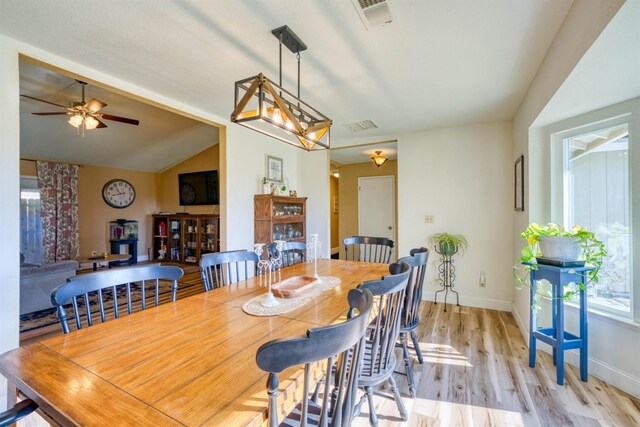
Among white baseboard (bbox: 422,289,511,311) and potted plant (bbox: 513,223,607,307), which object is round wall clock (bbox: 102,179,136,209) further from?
potted plant (bbox: 513,223,607,307)

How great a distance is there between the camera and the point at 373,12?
5.36ft

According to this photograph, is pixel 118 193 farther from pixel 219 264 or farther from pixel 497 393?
pixel 497 393

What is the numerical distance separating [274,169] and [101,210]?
4.85 m

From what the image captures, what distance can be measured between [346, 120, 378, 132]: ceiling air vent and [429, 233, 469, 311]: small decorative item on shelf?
1.76 meters

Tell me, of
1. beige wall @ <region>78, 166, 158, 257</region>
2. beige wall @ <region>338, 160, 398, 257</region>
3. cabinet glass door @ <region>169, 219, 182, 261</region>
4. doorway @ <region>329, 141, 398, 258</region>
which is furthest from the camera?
cabinet glass door @ <region>169, 219, 182, 261</region>

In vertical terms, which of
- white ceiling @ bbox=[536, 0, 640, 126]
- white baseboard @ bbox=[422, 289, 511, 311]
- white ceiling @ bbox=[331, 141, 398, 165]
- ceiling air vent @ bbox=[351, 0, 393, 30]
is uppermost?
white ceiling @ bbox=[331, 141, 398, 165]

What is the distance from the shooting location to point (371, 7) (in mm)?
1595

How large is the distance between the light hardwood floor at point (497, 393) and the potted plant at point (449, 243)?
1189mm

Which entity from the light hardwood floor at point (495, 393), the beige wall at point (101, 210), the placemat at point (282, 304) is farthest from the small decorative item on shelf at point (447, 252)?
the beige wall at point (101, 210)

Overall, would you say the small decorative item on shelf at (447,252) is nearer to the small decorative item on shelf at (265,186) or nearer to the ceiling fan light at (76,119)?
the small decorative item on shelf at (265,186)

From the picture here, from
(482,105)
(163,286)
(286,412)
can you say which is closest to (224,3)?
(286,412)

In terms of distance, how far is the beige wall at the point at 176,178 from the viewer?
676cm

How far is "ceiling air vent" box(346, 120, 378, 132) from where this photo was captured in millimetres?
3701

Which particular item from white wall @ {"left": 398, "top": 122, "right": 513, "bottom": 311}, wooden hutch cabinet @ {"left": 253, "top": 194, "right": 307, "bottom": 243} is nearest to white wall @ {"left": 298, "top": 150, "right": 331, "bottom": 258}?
wooden hutch cabinet @ {"left": 253, "top": 194, "right": 307, "bottom": 243}
